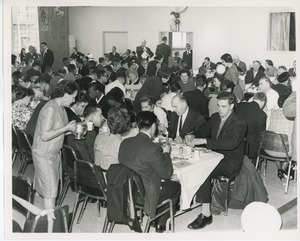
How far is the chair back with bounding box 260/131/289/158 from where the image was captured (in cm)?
387

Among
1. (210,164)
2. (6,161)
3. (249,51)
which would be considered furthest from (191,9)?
(6,161)

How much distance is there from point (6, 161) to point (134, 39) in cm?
890

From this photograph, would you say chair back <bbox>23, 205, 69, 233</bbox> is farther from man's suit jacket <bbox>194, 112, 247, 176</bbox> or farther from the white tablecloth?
man's suit jacket <bbox>194, 112, 247, 176</bbox>

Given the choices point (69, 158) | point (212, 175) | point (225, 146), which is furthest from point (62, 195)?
point (225, 146)

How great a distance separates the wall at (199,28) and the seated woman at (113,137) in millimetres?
5555

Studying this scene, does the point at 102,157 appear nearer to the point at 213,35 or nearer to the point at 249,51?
the point at 249,51

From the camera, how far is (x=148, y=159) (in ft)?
8.96

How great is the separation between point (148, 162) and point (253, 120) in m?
1.83

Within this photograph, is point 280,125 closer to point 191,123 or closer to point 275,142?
point 275,142

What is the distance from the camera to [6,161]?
2.54 m

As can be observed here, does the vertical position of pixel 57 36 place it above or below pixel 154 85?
above

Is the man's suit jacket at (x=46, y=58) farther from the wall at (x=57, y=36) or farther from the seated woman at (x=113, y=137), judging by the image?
the seated woman at (x=113, y=137)

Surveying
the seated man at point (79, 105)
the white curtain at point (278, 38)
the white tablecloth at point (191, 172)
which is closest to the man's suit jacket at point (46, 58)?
the white curtain at point (278, 38)

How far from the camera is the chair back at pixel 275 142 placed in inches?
152
